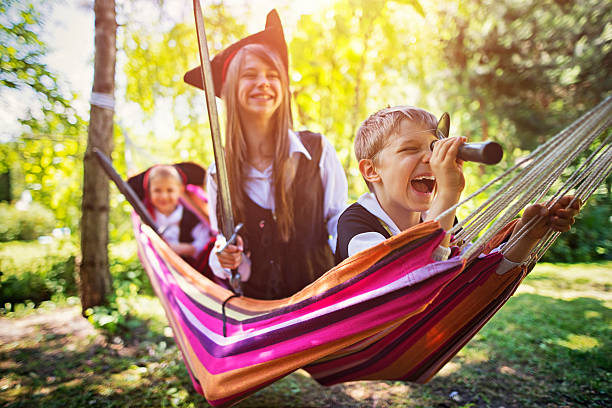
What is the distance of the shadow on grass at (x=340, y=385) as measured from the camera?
199 centimetres

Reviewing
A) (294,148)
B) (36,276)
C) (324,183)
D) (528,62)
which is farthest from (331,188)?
(528,62)

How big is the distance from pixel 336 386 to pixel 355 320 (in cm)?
144

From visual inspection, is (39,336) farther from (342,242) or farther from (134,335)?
(342,242)

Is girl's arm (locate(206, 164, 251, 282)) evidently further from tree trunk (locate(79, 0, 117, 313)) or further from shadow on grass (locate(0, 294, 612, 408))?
tree trunk (locate(79, 0, 117, 313))

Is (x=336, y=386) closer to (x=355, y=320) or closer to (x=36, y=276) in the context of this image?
(x=355, y=320)

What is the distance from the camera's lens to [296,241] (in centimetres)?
149

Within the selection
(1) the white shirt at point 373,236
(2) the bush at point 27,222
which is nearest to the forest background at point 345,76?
(1) the white shirt at point 373,236

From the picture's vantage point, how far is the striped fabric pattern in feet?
2.92

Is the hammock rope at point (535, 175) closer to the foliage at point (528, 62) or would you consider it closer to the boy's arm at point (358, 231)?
the boy's arm at point (358, 231)

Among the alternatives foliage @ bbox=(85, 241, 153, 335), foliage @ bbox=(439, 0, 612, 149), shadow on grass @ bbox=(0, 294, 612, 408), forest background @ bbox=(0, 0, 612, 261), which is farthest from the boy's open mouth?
foliage @ bbox=(439, 0, 612, 149)

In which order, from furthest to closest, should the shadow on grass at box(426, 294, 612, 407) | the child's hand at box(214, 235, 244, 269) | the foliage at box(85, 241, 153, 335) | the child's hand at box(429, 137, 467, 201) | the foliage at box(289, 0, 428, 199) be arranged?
1. the foliage at box(85, 241, 153, 335)
2. the foliage at box(289, 0, 428, 199)
3. the shadow on grass at box(426, 294, 612, 407)
4. the child's hand at box(214, 235, 244, 269)
5. the child's hand at box(429, 137, 467, 201)

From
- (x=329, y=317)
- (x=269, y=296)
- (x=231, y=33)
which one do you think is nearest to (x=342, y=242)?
(x=329, y=317)

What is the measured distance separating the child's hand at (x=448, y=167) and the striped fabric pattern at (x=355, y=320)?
0.27 feet

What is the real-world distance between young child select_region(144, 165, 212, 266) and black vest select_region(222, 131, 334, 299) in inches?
48.9
